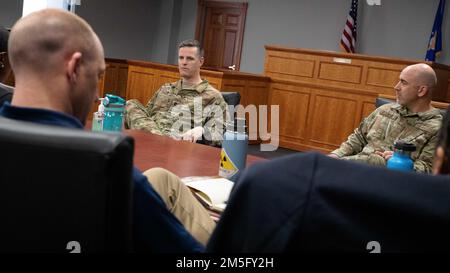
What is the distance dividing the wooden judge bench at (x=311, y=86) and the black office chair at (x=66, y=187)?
6407 mm

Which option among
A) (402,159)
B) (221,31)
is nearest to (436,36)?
(221,31)

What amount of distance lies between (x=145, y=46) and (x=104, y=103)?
9991 mm

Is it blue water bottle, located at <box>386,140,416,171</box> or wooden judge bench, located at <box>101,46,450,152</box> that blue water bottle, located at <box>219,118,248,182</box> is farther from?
wooden judge bench, located at <box>101,46,450,152</box>

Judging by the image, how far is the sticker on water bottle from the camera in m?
1.95

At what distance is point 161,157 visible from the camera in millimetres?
2172

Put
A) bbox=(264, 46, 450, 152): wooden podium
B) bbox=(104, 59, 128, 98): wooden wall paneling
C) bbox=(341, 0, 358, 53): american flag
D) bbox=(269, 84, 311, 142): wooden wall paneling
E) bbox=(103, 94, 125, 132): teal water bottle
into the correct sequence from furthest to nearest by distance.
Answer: bbox=(104, 59, 128, 98): wooden wall paneling, bbox=(341, 0, 358, 53): american flag, bbox=(269, 84, 311, 142): wooden wall paneling, bbox=(264, 46, 450, 152): wooden podium, bbox=(103, 94, 125, 132): teal water bottle

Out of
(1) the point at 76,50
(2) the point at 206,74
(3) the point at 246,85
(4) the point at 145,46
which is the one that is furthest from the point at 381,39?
(1) the point at 76,50

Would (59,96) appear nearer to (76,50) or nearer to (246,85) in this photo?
(76,50)

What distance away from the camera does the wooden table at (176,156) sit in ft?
6.53

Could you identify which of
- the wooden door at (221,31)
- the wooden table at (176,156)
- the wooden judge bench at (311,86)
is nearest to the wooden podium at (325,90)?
the wooden judge bench at (311,86)

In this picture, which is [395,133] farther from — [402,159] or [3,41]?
[3,41]

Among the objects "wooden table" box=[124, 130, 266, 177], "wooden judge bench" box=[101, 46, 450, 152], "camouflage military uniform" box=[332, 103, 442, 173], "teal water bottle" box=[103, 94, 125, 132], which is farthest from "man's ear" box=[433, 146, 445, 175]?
"wooden judge bench" box=[101, 46, 450, 152]

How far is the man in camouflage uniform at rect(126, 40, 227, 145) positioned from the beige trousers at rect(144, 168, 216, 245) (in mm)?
2099

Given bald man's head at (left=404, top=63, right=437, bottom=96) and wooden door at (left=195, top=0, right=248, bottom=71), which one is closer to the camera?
bald man's head at (left=404, top=63, right=437, bottom=96)
